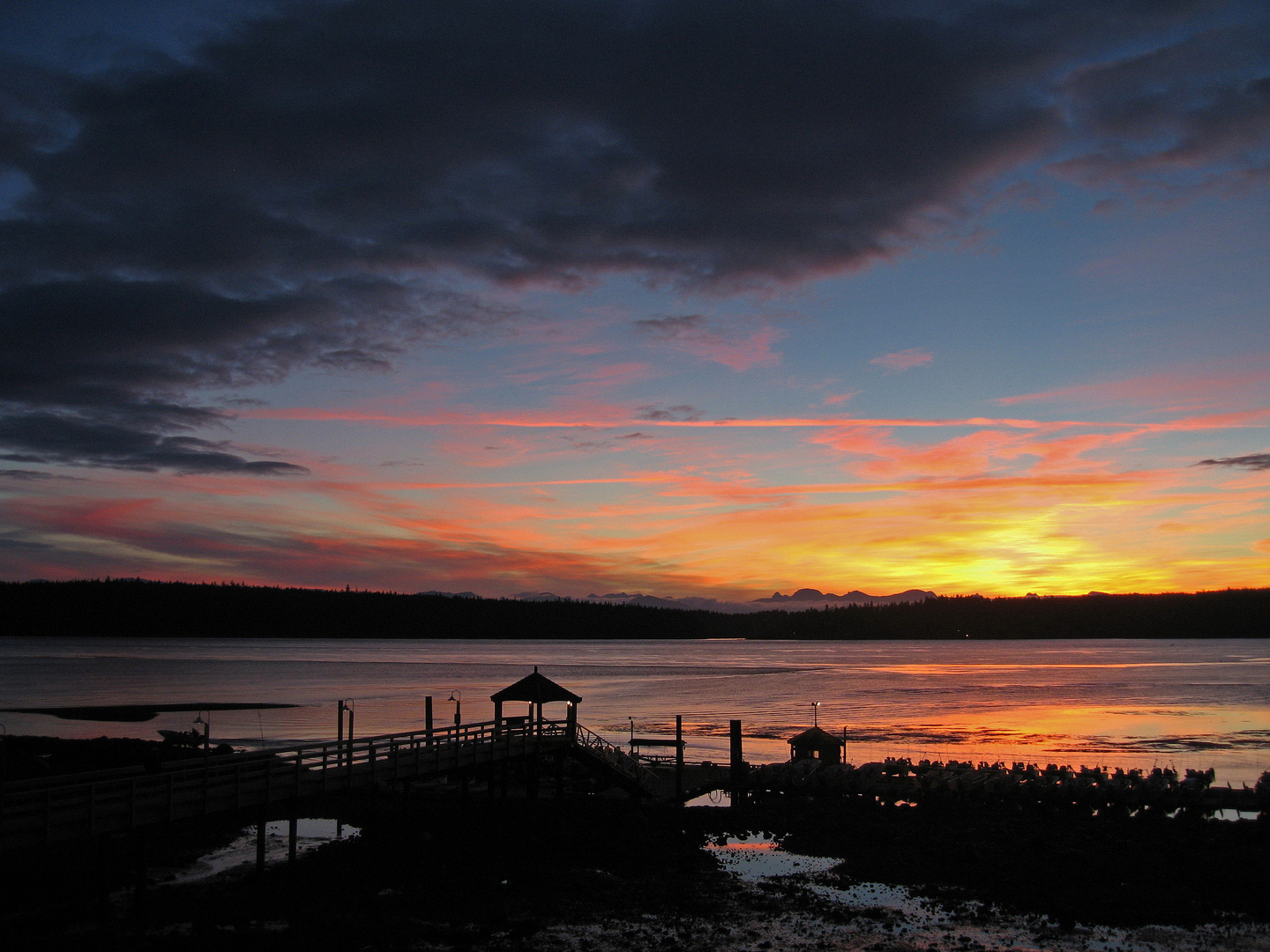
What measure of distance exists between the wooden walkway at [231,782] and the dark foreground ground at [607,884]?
172 centimetres

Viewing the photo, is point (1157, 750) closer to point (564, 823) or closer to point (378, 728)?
point (564, 823)

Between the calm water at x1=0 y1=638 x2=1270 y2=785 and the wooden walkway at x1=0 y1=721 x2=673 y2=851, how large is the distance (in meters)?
22.8

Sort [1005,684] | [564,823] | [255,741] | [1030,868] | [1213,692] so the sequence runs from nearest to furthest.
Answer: [1030,868]
[564,823]
[255,741]
[1213,692]
[1005,684]

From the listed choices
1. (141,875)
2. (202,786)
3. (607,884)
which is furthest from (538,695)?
(141,875)

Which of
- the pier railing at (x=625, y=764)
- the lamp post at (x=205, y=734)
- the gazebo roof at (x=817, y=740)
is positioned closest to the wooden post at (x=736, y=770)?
the pier railing at (x=625, y=764)

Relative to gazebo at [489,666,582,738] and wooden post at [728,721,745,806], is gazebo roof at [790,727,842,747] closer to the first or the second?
wooden post at [728,721,745,806]

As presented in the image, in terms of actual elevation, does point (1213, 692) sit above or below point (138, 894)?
below

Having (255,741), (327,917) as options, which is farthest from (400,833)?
(255,741)

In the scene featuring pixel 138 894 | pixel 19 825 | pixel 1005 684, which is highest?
pixel 19 825

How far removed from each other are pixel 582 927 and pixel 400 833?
996cm

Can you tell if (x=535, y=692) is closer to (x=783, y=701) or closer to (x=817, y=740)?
(x=817, y=740)

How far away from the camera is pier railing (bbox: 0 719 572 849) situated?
1900 cm

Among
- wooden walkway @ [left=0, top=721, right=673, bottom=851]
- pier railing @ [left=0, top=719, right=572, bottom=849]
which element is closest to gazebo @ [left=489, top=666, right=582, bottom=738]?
wooden walkway @ [left=0, top=721, right=673, bottom=851]

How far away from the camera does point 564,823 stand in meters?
31.4
